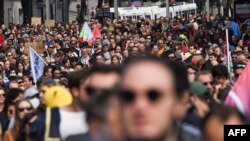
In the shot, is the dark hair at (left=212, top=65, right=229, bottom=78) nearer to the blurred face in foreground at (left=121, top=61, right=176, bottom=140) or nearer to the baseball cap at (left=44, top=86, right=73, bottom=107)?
the baseball cap at (left=44, top=86, right=73, bottom=107)

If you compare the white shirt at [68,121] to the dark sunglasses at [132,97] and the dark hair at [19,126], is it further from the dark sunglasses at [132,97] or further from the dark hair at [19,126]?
the dark sunglasses at [132,97]

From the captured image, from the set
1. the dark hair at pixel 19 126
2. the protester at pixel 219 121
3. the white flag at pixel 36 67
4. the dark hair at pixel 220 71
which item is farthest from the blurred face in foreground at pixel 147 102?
the white flag at pixel 36 67

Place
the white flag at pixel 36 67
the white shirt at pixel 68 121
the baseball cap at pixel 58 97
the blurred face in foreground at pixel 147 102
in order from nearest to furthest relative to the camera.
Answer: the blurred face in foreground at pixel 147 102 < the white shirt at pixel 68 121 < the baseball cap at pixel 58 97 < the white flag at pixel 36 67

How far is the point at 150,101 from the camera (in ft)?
9.20

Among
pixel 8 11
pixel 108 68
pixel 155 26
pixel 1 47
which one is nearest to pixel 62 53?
pixel 1 47

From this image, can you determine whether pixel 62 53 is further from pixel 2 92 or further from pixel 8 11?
pixel 8 11

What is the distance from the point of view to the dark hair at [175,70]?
2.87 meters

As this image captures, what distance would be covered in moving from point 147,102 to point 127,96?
0.21 feet

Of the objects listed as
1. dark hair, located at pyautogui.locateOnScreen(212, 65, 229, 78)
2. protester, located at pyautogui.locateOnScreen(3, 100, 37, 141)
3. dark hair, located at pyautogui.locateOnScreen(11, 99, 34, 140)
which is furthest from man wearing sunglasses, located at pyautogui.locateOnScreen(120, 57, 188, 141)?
dark hair, located at pyautogui.locateOnScreen(212, 65, 229, 78)

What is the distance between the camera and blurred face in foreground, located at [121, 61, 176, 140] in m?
2.76

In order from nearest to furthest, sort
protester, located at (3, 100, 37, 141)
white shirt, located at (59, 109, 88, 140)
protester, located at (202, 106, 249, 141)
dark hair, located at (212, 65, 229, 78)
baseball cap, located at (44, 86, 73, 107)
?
protester, located at (202, 106, 249, 141), white shirt, located at (59, 109, 88, 140), baseball cap, located at (44, 86, 73, 107), protester, located at (3, 100, 37, 141), dark hair, located at (212, 65, 229, 78)

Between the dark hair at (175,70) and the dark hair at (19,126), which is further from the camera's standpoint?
the dark hair at (19,126)

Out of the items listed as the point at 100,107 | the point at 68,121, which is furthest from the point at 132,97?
the point at 68,121

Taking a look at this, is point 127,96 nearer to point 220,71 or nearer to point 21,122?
point 21,122
